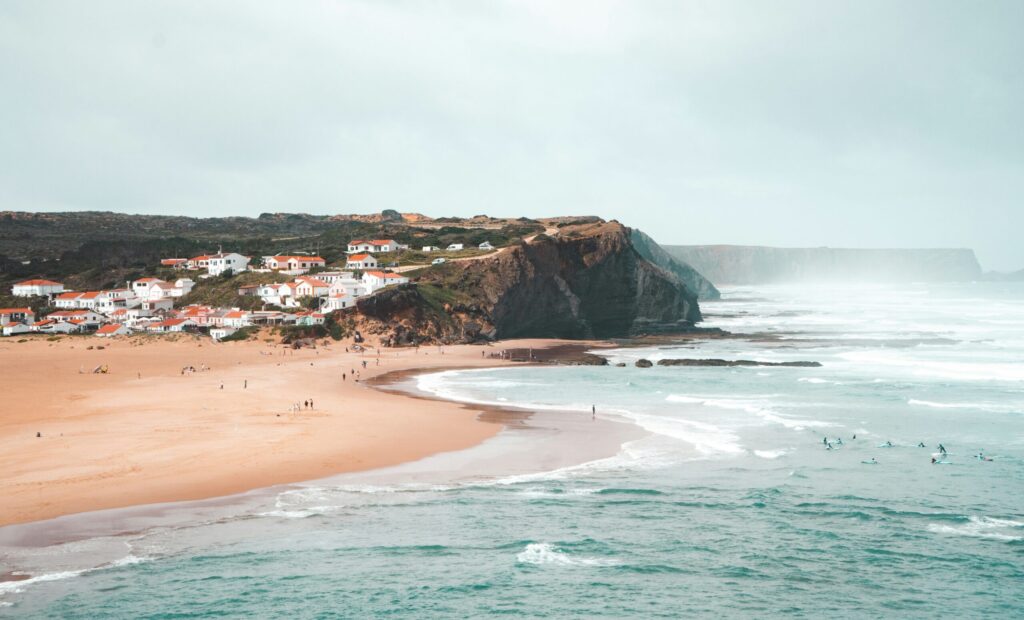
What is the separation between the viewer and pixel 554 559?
20.8 metres

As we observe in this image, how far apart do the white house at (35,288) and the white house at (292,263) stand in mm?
25569

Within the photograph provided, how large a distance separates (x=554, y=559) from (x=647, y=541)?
10.2 feet

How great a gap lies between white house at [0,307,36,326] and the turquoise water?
68382mm

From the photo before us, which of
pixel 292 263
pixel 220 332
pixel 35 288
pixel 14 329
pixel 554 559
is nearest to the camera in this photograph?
pixel 554 559

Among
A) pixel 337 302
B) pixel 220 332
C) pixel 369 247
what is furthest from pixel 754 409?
pixel 369 247

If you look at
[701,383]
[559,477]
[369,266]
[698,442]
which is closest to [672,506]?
[559,477]

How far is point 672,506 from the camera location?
82.7ft

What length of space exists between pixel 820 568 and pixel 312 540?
13989 mm

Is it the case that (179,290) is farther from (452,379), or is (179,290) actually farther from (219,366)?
(452,379)

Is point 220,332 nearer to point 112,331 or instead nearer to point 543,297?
point 112,331

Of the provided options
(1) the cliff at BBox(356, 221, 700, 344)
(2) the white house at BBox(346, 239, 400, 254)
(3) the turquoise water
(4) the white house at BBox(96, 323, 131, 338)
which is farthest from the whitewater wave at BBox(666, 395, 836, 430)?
(2) the white house at BBox(346, 239, 400, 254)

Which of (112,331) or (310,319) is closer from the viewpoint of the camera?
(112,331)

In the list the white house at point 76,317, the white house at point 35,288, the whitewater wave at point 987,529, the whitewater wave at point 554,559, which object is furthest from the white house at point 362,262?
the whitewater wave at point 987,529

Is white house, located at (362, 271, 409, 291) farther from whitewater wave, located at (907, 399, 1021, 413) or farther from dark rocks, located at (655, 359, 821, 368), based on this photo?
whitewater wave, located at (907, 399, 1021, 413)
